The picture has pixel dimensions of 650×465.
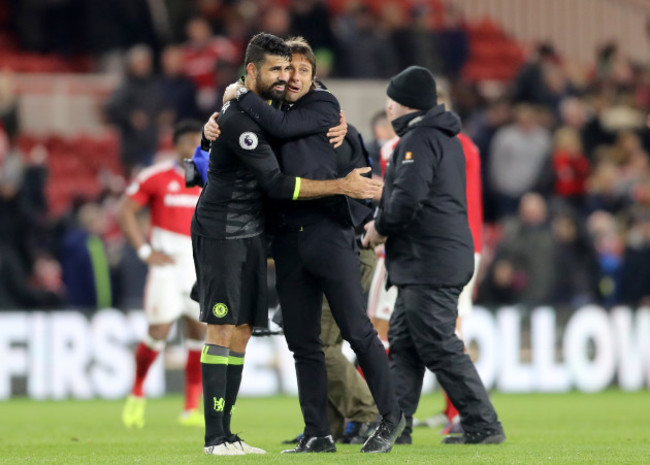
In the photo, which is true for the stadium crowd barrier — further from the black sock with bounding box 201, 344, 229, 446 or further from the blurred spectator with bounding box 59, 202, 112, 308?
the black sock with bounding box 201, 344, 229, 446

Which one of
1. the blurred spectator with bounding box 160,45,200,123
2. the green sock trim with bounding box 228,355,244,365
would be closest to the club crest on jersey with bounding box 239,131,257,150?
the green sock trim with bounding box 228,355,244,365

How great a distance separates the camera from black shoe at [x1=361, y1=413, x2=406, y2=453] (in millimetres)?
8023

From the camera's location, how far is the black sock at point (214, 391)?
7.96 meters

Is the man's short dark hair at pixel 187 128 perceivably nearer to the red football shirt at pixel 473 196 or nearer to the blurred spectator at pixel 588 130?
the red football shirt at pixel 473 196

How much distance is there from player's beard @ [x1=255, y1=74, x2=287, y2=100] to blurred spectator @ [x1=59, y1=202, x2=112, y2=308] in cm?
867

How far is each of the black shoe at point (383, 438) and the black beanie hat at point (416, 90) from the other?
2096 millimetres

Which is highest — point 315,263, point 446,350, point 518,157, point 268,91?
point 268,91

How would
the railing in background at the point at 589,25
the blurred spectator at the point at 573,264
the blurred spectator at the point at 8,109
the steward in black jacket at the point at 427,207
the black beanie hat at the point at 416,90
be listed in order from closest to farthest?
the steward in black jacket at the point at 427,207 < the black beanie hat at the point at 416,90 < the blurred spectator at the point at 573,264 < the blurred spectator at the point at 8,109 < the railing in background at the point at 589,25

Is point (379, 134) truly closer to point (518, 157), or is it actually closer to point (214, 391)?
point (214, 391)

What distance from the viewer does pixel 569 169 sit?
1939 centimetres

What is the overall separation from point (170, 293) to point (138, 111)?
281 inches

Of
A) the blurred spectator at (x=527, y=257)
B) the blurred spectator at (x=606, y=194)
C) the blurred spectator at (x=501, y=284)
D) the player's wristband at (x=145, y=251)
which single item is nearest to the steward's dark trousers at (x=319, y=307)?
the player's wristband at (x=145, y=251)

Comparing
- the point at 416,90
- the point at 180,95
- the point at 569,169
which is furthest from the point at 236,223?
the point at 569,169

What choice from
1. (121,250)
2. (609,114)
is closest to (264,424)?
(121,250)
